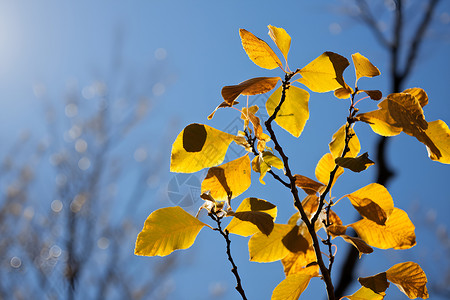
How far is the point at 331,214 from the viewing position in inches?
16.3

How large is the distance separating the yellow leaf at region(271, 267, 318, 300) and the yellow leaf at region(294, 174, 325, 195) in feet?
0.27

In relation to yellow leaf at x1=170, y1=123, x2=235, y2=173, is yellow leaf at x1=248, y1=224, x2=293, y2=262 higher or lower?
lower

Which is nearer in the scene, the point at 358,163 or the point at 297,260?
the point at 358,163

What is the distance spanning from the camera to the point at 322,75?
362 millimetres

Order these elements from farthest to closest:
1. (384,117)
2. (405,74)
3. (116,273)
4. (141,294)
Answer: (141,294)
(116,273)
(405,74)
(384,117)

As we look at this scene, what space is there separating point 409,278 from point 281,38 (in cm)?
26

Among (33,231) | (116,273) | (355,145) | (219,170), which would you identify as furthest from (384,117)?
(33,231)

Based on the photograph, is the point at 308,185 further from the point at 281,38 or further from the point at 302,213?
the point at 281,38

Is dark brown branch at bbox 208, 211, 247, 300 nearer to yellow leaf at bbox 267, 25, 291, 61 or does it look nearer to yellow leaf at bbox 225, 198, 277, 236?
yellow leaf at bbox 225, 198, 277, 236

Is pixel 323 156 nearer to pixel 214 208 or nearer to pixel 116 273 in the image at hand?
pixel 214 208

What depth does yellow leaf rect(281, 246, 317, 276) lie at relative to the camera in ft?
1.34

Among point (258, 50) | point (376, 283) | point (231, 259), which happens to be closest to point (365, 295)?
point (376, 283)

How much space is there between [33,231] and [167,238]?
2.33 meters

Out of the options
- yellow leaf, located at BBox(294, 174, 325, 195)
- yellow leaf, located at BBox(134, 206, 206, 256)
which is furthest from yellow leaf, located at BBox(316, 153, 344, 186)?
yellow leaf, located at BBox(134, 206, 206, 256)
